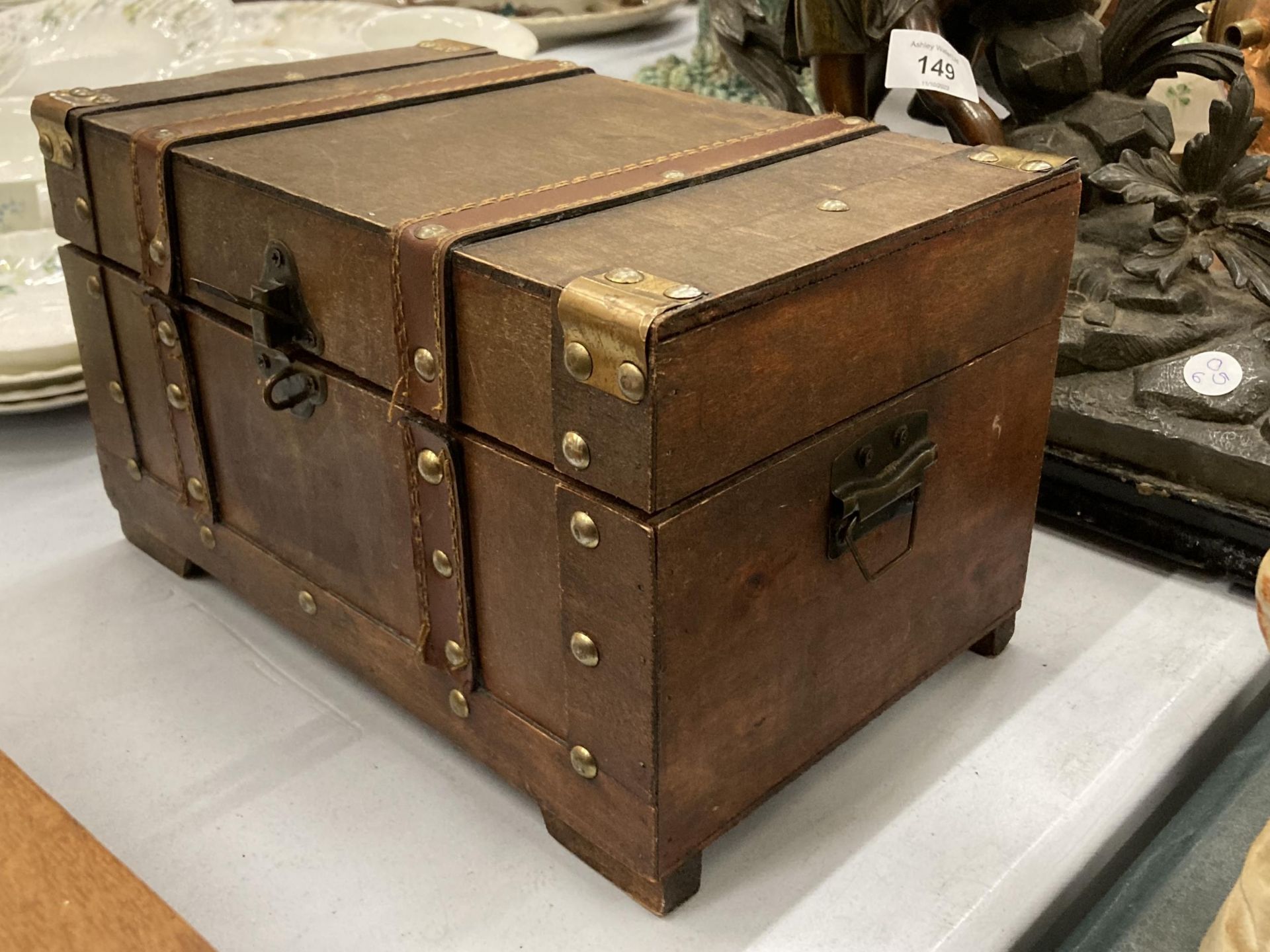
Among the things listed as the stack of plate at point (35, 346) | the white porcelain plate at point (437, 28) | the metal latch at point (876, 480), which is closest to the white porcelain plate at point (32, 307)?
the stack of plate at point (35, 346)

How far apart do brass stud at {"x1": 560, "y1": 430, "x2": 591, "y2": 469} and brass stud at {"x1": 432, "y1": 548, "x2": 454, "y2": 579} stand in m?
0.18

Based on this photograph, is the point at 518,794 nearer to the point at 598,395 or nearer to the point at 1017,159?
the point at 598,395

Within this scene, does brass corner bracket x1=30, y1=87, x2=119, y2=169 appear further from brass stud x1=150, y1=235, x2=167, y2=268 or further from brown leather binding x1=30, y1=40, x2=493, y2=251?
brass stud x1=150, y1=235, x2=167, y2=268

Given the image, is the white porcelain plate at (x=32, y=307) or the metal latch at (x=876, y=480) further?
the white porcelain plate at (x=32, y=307)

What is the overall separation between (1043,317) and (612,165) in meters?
0.35

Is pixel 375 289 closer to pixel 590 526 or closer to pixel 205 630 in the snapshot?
pixel 590 526

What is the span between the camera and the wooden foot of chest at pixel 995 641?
1119 mm

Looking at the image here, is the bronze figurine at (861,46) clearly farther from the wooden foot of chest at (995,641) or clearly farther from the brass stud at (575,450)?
the brass stud at (575,450)

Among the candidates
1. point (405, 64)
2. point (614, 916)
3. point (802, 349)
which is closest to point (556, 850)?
point (614, 916)

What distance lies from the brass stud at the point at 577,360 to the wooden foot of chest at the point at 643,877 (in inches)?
14.2

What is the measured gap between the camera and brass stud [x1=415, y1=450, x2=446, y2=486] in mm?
854

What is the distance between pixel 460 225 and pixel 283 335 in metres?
0.20

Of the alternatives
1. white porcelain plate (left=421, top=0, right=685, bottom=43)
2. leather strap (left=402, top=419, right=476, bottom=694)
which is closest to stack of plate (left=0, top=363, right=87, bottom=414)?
leather strap (left=402, top=419, right=476, bottom=694)

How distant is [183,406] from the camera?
110cm
